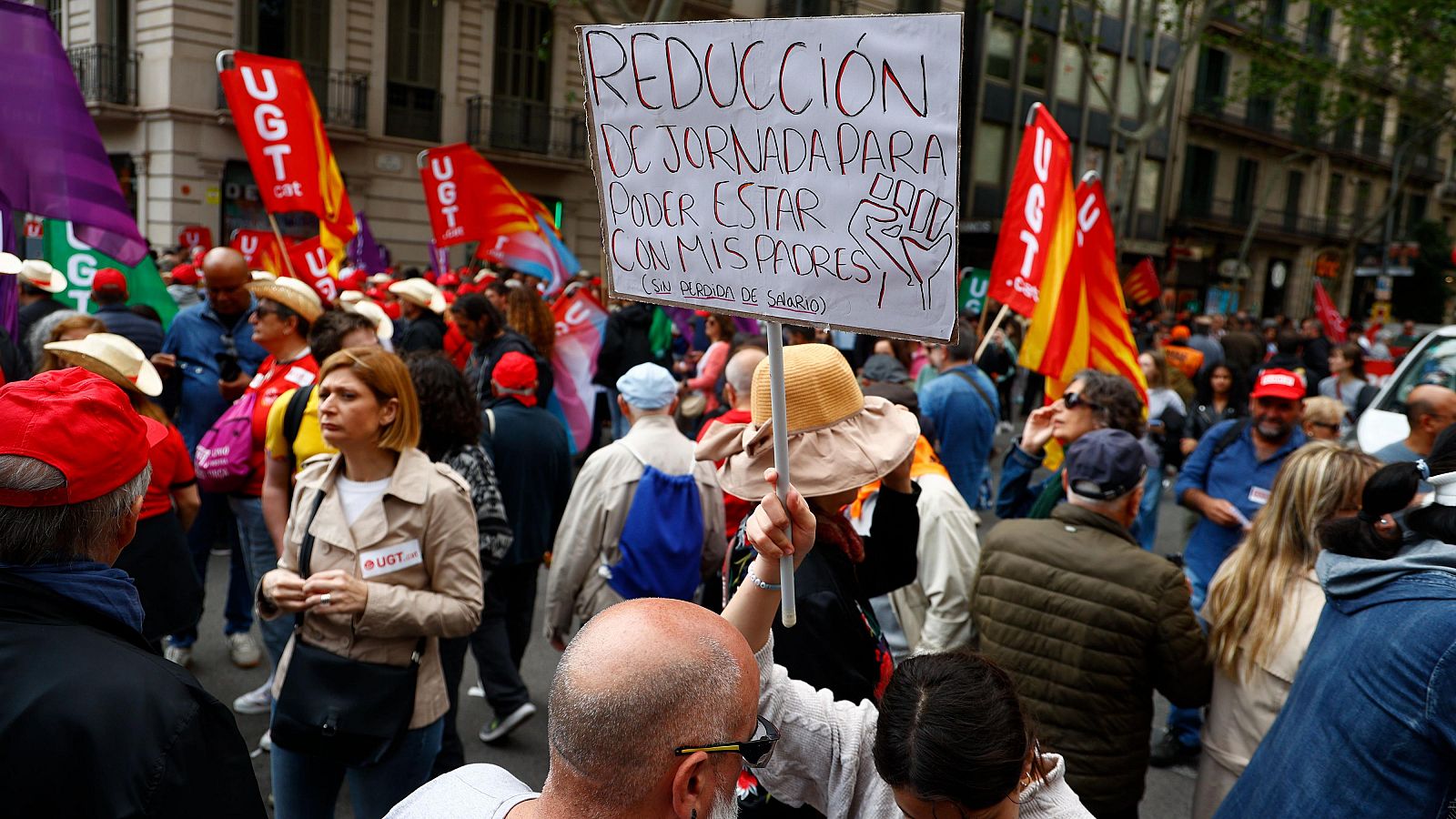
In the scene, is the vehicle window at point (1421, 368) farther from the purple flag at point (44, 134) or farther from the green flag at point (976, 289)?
the purple flag at point (44, 134)

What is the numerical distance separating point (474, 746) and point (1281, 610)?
3.23 metres

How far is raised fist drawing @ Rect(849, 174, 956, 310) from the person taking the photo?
1.55 m

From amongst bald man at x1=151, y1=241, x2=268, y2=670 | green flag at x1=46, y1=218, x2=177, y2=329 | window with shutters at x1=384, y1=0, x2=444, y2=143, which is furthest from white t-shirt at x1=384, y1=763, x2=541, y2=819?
window with shutters at x1=384, y1=0, x2=444, y2=143

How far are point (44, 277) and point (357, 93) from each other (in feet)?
52.0

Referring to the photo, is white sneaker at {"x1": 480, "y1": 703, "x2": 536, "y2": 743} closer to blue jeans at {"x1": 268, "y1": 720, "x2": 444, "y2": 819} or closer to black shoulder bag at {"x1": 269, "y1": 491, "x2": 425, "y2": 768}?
blue jeans at {"x1": 268, "y1": 720, "x2": 444, "y2": 819}

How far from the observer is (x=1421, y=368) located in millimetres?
6605

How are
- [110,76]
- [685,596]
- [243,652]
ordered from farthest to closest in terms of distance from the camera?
[110,76], [243,652], [685,596]

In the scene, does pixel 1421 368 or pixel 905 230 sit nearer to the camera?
pixel 905 230

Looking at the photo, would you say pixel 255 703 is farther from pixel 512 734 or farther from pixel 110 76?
pixel 110 76

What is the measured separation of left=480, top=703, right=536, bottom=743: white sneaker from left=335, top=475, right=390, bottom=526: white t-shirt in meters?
1.88

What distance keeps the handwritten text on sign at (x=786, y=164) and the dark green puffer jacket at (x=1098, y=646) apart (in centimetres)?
146

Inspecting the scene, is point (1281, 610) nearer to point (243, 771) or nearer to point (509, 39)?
point (243, 771)

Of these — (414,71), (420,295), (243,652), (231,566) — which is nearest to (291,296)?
(231,566)

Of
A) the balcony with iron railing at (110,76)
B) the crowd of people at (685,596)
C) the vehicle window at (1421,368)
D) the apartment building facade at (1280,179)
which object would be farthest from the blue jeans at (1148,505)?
the apartment building facade at (1280,179)
